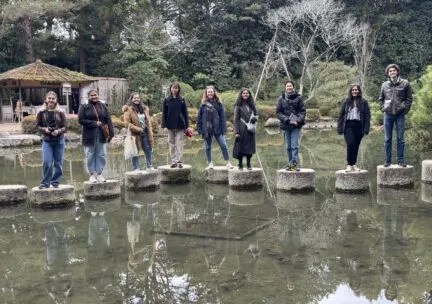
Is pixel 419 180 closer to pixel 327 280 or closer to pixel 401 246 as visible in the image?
pixel 401 246

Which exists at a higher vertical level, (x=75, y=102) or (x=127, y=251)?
(x=75, y=102)

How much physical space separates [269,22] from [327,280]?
30.4 m

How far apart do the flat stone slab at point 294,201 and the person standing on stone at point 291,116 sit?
495mm

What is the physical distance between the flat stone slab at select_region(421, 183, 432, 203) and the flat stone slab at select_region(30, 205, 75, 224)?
181 inches

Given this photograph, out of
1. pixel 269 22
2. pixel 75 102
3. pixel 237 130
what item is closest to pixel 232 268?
pixel 237 130

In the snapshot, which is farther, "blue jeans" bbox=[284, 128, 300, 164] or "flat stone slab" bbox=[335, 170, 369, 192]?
"blue jeans" bbox=[284, 128, 300, 164]

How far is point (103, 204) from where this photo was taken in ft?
24.2

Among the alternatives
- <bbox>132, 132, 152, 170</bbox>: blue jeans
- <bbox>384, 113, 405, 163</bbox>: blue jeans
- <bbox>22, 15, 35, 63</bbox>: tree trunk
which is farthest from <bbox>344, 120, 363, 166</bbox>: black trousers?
<bbox>22, 15, 35, 63</bbox>: tree trunk

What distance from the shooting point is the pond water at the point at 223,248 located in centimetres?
397

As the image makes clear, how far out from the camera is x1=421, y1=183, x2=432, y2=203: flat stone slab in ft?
23.0

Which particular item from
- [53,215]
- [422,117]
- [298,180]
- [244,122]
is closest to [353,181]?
[298,180]

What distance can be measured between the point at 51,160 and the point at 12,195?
814 mm

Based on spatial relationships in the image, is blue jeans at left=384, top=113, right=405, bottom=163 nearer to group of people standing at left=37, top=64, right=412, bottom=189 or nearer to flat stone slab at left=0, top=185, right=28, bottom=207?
group of people standing at left=37, top=64, right=412, bottom=189

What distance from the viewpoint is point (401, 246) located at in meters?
4.94
